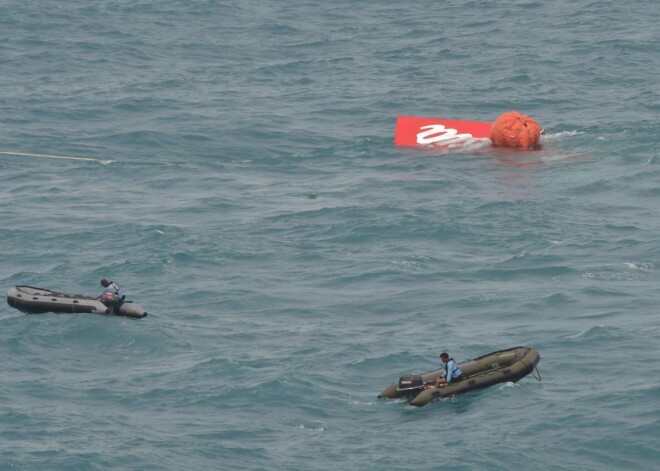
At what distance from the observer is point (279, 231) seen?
77.2 meters

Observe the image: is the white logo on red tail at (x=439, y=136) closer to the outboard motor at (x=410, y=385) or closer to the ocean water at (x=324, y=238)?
the ocean water at (x=324, y=238)

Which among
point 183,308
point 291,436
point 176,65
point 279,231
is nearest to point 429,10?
point 176,65

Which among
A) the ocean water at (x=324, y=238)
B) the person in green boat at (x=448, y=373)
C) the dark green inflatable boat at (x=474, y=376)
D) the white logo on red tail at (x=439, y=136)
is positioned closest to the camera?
the ocean water at (x=324, y=238)

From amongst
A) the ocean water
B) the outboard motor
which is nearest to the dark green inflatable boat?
the outboard motor

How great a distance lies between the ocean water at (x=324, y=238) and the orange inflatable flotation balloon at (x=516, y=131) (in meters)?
1.15

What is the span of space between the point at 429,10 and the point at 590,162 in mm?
49174

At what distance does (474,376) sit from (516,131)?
35257 millimetres

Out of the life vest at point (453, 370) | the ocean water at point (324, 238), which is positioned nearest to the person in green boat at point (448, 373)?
the life vest at point (453, 370)

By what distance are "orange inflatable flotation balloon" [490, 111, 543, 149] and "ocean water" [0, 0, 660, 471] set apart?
1.15m

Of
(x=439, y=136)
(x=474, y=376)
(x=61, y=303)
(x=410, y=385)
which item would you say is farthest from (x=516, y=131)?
(x=410, y=385)

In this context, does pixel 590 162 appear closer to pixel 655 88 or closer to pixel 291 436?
pixel 655 88

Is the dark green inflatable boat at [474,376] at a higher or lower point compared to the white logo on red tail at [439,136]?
lower

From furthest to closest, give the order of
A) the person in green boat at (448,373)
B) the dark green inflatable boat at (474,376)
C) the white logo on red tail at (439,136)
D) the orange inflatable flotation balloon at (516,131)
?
1. the white logo on red tail at (439,136)
2. the orange inflatable flotation balloon at (516,131)
3. the dark green inflatable boat at (474,376)
4. the person in green boat at (448,373)

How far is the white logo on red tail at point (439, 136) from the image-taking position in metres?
92.4
